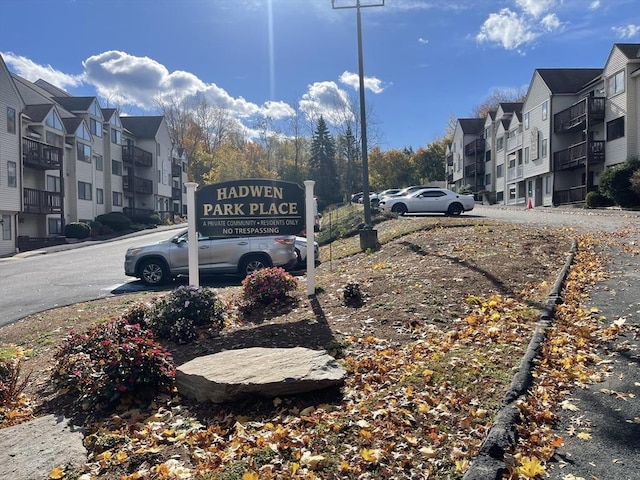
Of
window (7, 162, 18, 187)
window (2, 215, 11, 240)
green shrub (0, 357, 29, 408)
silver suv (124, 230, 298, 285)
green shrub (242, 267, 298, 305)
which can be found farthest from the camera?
Answer: window (7, 162, 18, 187)

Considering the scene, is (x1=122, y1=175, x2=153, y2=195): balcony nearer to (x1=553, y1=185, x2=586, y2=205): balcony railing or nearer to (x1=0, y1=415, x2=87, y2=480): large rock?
(x1=553, y1=185, x2=586, y2=205): balcony railing

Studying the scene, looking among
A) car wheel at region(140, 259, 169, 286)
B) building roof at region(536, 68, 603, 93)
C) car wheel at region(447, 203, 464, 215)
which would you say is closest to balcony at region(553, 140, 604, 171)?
building roof at region(536, 68, 603, 93)

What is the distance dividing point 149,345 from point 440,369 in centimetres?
307

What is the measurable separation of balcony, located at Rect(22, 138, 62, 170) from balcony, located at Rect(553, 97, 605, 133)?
37670 mm

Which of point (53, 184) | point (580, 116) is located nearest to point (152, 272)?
point (53, 184)

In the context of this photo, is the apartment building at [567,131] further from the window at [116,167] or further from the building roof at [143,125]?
the building roof at [143,125]

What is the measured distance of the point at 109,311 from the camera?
9.27 m

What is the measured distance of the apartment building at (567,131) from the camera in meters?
31.2

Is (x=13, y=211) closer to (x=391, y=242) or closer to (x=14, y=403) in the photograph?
(x=391, y=242)

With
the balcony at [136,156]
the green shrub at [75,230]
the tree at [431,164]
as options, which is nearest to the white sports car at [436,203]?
the green shrub at [75,230]

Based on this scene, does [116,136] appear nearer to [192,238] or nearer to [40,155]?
[40,155]

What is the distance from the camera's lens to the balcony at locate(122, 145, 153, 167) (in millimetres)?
49438

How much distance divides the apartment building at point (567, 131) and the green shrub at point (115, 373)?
3380 cm

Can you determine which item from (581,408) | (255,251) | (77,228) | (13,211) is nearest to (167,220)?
(77,228)
